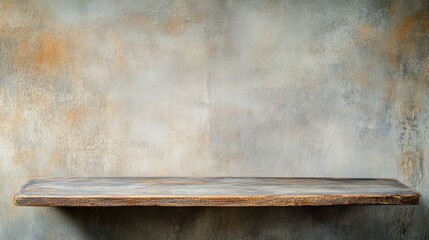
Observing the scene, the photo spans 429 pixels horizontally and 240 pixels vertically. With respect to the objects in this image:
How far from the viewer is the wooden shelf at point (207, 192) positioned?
7.06 ft

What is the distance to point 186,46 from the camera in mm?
2689

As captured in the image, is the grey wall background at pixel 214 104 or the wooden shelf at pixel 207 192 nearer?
the wooden shelf at pixel 207 192

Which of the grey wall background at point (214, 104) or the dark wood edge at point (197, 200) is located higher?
the grey wall background at point (214, 104)

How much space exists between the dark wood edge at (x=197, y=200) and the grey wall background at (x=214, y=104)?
53 cm

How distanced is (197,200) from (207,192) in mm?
90

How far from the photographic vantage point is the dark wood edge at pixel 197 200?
7.04 ft

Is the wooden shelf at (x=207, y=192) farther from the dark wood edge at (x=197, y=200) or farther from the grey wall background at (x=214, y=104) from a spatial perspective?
the grey wall background at (x=214, y=104)

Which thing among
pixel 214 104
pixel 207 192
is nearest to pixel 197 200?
pixel 207 192

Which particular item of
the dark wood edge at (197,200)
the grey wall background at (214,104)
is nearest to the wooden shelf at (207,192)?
the dark wood edge at (197,200)

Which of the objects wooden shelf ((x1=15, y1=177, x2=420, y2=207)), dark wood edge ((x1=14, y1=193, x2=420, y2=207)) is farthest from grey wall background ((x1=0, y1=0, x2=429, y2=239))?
dark wood edge ((x1=14, y1=193, x2=420, y2=207))

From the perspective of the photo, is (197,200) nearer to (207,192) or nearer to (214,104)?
(207,192)

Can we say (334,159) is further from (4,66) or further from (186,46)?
(4,66)

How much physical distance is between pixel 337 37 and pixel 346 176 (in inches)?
29.6

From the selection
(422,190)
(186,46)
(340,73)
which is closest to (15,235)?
(186,46)
